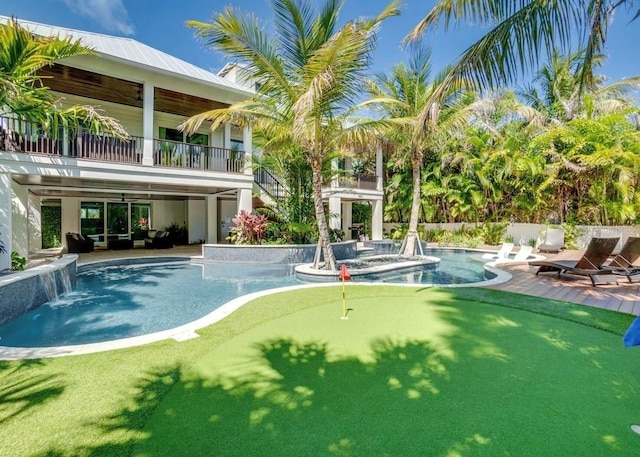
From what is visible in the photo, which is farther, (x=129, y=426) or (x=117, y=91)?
(x=117, y=91)

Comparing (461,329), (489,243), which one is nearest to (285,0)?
(461,329)

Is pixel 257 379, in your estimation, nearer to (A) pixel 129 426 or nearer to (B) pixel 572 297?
(A) pixel 129 426

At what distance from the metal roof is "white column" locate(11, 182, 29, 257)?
563 centimetres

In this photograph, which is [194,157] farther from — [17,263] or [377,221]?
[377,221]

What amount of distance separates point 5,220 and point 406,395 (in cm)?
1174

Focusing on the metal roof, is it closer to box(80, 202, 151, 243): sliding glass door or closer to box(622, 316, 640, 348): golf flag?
box(80, 202, 151, 243): sliding glass door

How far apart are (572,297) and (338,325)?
218 inches

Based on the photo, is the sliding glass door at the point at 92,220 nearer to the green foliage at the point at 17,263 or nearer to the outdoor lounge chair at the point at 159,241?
the outdoor lounge chair at the point at 159,241

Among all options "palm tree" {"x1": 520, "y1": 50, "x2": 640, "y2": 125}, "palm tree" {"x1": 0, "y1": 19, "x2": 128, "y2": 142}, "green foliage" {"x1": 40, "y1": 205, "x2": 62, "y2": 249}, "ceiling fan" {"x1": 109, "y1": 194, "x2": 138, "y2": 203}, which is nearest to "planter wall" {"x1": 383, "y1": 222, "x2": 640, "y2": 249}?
"palm tree" {"x1": 520, "y1": 50, "x2": 640, "y2": 125}

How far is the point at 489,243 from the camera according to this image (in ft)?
69.2

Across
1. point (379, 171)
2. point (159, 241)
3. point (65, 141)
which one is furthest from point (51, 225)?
point (379, 171)

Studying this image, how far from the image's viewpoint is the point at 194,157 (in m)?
15.3

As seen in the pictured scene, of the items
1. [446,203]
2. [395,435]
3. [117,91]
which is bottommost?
[395,435]

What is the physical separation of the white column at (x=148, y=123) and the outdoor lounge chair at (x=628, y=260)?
50.2 ft
